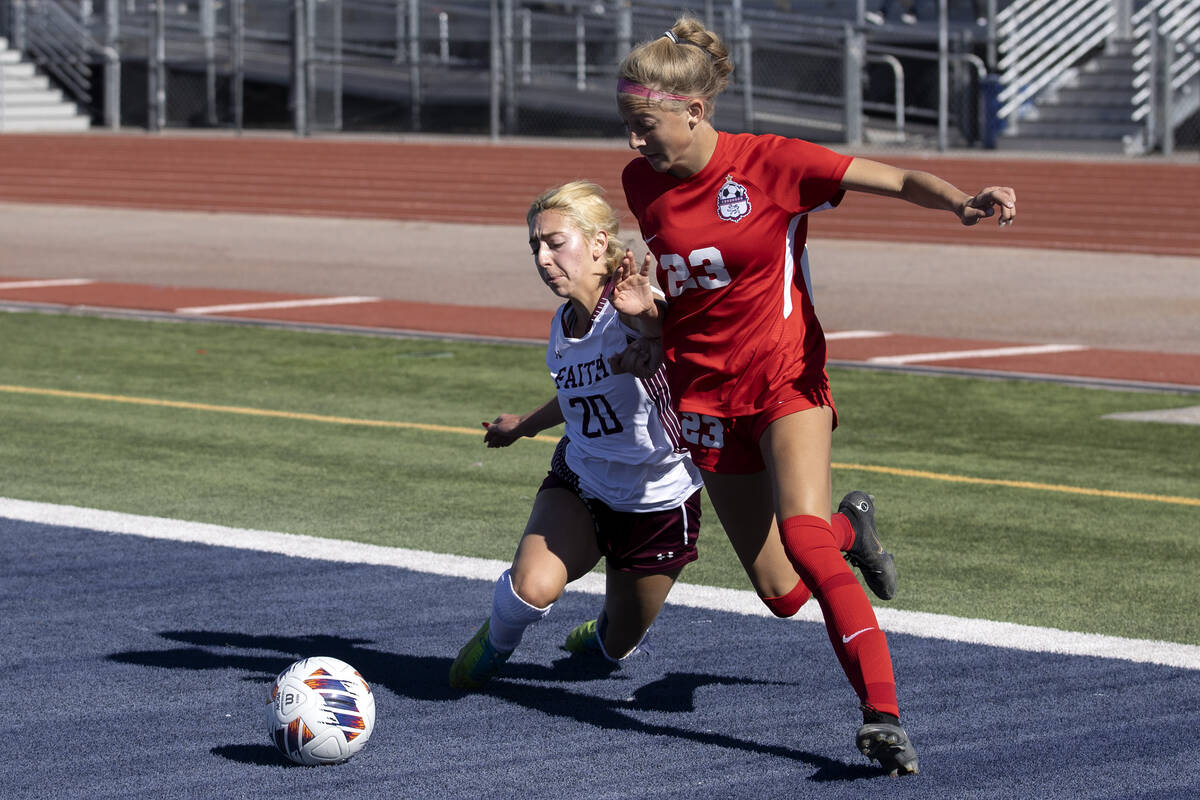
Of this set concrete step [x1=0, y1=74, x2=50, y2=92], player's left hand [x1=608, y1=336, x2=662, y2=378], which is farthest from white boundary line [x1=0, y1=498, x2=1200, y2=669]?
concrete step [x1=0, y1=74, x2=50, y2=92]

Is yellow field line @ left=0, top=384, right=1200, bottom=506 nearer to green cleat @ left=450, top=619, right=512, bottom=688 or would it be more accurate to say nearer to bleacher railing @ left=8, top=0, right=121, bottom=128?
green cleat @ left=450, top=619, right=512, bottom=688

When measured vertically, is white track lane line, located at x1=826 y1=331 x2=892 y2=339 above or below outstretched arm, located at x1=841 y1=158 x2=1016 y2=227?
below

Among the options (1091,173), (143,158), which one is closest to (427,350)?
(1091,173)

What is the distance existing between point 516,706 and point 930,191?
195 cm

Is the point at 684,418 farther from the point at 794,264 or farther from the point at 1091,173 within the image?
the point at 1091,173

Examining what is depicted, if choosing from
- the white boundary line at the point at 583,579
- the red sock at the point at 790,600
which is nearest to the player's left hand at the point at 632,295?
the red sock at the point at 790,600

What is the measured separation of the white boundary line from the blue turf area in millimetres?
122

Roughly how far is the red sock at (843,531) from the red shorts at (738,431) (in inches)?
13.6

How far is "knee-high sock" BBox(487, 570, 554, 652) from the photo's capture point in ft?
17.8

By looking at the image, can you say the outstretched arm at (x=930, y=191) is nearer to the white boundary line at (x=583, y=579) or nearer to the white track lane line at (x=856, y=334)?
the white boundary line at (x=583, y=579)

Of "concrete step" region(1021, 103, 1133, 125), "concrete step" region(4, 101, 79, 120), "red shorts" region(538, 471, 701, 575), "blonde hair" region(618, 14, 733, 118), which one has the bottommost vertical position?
"red shorts" region(538, 471, 701, 575)

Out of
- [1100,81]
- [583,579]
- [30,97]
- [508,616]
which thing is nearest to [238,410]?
[583,579]

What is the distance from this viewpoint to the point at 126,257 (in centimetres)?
2197

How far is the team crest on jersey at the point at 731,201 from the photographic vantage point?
518 cm
